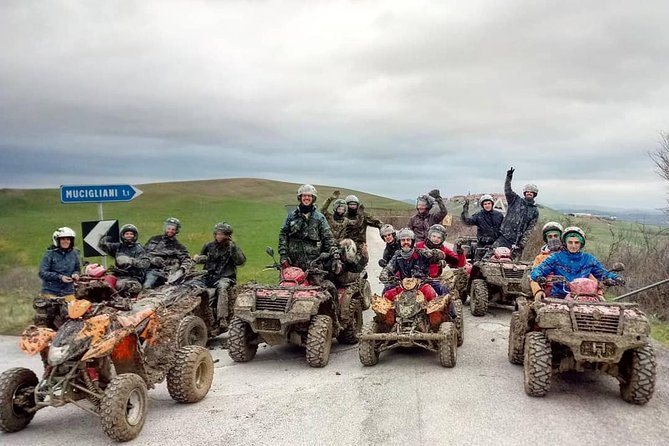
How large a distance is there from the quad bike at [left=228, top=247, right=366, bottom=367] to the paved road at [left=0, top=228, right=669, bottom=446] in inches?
16.5

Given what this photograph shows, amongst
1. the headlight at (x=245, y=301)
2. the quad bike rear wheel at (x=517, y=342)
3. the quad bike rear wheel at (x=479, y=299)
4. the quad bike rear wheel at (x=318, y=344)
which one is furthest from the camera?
the quad bike rear wheel at (x=479, y=299)

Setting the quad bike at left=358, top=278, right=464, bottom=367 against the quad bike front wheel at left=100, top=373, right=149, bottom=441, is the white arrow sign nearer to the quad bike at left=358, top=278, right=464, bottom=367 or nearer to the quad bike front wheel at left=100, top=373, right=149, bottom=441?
the quad bike front wheel at left=100, top=373, right=149, bottom=441

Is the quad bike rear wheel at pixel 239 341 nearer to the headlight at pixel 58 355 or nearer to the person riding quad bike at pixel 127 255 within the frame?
the person riding quad bike at pixel 127 255

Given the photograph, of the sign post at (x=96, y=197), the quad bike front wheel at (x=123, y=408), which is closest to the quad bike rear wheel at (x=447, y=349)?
the quad bike front wheel at (x=123, y=408)

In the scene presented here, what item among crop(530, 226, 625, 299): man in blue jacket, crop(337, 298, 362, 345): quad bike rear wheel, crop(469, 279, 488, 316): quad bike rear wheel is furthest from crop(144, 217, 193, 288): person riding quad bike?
crop(530, 226, 625, 299): man in blue jacket

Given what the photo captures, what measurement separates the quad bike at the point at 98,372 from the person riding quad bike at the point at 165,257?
336 cm

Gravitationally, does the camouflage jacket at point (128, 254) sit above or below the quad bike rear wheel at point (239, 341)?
above

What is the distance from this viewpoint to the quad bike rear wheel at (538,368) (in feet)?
20.2

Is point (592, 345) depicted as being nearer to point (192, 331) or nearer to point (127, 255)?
point (192, 331)

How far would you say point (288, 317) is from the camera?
25.8 feet

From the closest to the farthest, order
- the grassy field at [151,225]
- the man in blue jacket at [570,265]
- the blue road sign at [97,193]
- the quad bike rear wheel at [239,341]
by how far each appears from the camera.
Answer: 1. the man in blue jacket at [570,265]
2. the quad bike rear wheel at [239,341]
3. the blue road sign at [97,193]
4. the grassy field at [151,225]

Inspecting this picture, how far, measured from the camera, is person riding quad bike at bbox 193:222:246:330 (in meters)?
9.73

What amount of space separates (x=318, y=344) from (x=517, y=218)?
6.44m

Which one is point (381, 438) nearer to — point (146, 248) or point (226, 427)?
point (226, 427)
